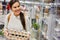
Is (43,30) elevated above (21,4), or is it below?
below

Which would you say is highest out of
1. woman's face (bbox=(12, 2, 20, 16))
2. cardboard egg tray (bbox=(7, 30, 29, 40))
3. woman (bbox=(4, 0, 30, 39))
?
woman's face (bbox=(12, 2, 20, 16))

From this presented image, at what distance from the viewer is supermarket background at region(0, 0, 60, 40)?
98.1 inches

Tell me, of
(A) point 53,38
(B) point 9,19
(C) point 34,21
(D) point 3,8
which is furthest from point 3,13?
(A) point 53,38

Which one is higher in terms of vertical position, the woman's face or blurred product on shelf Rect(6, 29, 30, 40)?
the woman's face

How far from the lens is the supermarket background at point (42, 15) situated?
8.17 feet

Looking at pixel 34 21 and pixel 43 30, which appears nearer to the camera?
pixel 34 21

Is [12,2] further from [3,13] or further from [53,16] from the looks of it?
[53,16]

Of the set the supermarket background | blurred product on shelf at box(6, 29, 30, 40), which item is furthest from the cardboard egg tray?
the supermarket background

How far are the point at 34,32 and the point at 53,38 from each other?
452 millimetres

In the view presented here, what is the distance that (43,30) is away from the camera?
3.21 meters

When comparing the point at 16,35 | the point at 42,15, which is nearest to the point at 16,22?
the point at 16,35

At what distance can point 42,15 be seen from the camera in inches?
119

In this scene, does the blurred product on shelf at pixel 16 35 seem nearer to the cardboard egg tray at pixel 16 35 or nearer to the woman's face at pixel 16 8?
the cardboard egg tray at pixel 16 35

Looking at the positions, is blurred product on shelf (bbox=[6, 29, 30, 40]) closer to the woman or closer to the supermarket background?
the woman
